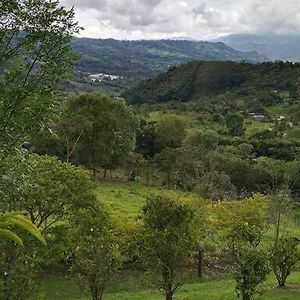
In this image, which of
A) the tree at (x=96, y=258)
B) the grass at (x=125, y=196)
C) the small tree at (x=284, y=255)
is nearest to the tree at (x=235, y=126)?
the grass at (x=125, y=196)

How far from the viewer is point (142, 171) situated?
241ft

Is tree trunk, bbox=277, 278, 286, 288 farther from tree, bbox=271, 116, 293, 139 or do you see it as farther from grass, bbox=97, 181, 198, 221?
tree, bbox=271, 116, 293, 139

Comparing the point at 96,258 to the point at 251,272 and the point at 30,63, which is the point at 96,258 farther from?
the point at 30,63

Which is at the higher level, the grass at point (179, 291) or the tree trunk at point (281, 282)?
the tree trunk at point (281, 282)

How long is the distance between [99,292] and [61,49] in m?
14.7

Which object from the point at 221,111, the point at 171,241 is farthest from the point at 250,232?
the point at 221,111

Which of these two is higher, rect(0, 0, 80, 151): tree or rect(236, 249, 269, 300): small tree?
rect(0, 0, 80, 151): tree

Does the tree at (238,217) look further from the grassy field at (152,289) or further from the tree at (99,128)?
the tree at (99,128)

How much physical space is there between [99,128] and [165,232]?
4647 cm

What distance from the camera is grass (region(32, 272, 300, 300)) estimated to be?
28719 millimetres

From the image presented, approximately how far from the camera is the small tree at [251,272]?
82.9 ft

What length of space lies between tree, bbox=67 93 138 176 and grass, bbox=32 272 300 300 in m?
34.1

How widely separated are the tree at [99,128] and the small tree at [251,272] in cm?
4230

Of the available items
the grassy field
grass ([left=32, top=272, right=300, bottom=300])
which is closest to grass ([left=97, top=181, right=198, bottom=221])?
the grassy field
